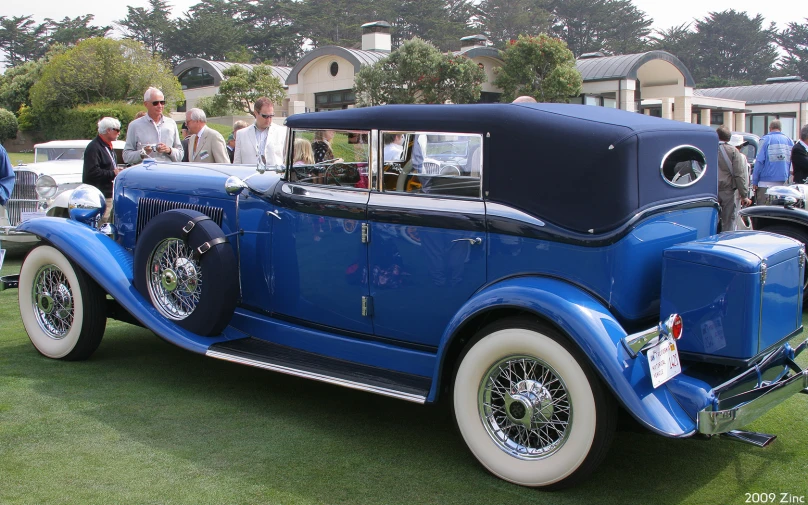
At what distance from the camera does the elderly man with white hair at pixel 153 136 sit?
704 centimetres

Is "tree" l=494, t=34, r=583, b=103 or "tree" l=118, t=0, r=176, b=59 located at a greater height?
"tree" l=118, t=0, r=176, b=59

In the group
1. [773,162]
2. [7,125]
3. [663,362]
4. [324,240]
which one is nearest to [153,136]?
[324,240]

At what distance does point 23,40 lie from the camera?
69.8 meters

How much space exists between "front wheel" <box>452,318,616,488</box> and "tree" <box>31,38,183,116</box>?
32673mm

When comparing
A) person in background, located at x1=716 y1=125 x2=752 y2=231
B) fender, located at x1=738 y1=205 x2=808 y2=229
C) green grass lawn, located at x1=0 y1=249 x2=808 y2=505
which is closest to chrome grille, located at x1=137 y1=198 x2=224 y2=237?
green grass lawn, located at x1=0 y1=249 x2=808 y2=505

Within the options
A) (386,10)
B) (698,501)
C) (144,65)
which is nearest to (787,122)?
(144,65)

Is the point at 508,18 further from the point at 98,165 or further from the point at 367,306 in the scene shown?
the point at 367,306

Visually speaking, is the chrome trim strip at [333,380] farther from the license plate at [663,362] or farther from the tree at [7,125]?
the tree at [7,125]

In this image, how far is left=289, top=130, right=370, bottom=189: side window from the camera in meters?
4.21

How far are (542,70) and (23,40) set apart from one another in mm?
57612

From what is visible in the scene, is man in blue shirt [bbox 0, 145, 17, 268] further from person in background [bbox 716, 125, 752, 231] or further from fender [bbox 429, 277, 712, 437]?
person in background [bbox 716, 125, 752, 231]

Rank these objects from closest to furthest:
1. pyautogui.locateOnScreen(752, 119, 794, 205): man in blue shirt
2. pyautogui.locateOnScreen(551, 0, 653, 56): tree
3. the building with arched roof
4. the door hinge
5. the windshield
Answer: the door hinge
pyautogui.locateOnScreen(752, 119, 794, 205): man in blue shirt
the windshield
the building with arched roof
pyautogui.locateOnScreen(551, 0, 653, 56): tree

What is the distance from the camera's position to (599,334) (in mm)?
3160

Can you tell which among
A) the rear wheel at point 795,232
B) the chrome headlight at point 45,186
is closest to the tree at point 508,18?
the chrome headlight at point 45,186
